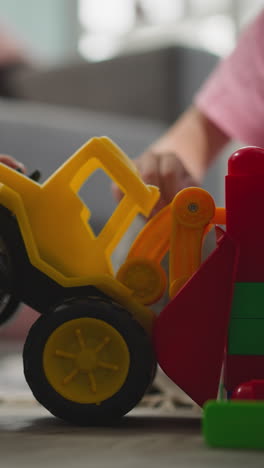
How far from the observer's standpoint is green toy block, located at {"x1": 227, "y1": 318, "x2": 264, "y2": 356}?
49 cm

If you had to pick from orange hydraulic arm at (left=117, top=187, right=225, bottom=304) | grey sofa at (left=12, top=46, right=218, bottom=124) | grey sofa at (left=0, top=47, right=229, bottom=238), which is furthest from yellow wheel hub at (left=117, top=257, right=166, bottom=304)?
grey sofa at (left=12, top=46, right=218, bottom=124)

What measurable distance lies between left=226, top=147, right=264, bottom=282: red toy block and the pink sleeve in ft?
1.33

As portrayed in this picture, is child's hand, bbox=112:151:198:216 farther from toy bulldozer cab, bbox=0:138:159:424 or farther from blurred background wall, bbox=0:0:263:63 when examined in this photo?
blurred background wall, bbox=0:0:263:63

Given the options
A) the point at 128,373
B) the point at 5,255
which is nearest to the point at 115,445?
the point at 128,373

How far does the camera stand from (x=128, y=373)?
0.50 meters

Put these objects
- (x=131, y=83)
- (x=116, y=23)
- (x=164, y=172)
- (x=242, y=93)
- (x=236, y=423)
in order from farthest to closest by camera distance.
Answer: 1. (x=116, y=23)
2. (x=131, y=83)
3. (x=242, y=93)
4. (x=164, y=172)
5. (x=236, y=423)

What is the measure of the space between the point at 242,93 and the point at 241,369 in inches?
21.2

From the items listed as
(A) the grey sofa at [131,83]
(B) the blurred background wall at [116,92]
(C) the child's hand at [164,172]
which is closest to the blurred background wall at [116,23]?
(B) the blurred background wall at [116,92]

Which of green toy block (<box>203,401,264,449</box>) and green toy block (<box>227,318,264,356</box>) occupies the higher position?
green toy block (<box>227,318,264,356</box>)

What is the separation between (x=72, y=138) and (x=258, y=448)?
1.17 meters

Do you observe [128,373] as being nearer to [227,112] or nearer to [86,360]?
[86,360]

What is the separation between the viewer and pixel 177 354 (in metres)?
0.50

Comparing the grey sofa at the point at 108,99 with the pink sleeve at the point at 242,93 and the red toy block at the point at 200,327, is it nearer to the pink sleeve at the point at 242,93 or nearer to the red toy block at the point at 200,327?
the pink sleeve at the point at 242,93

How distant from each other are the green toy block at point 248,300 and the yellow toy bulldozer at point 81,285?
4 cm
